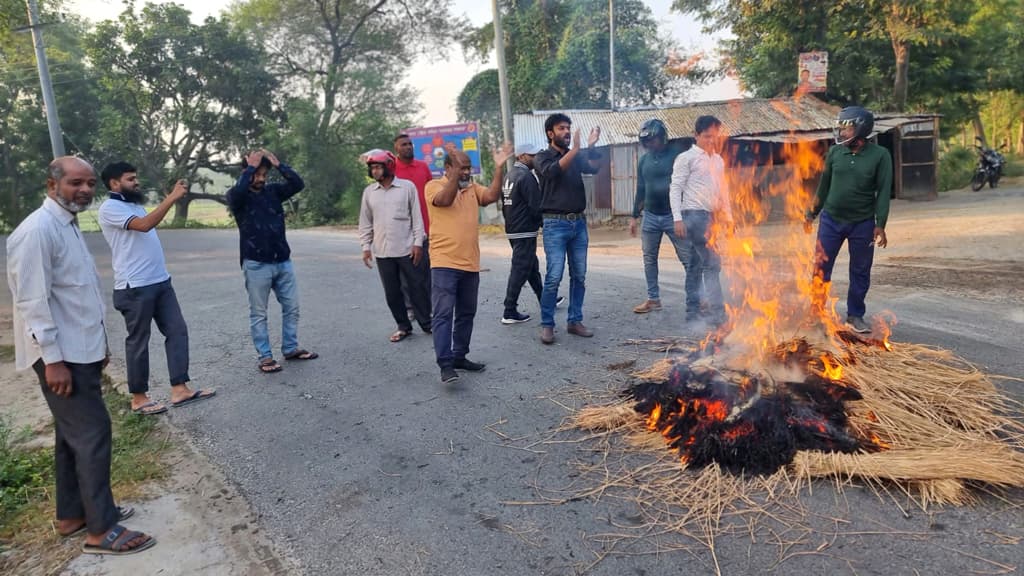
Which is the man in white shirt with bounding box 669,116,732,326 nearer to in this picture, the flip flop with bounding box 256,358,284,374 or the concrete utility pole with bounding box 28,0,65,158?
the flip flop with bounding box 256,358,284,374

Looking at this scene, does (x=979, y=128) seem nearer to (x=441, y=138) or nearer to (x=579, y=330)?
(x=441, y=138)

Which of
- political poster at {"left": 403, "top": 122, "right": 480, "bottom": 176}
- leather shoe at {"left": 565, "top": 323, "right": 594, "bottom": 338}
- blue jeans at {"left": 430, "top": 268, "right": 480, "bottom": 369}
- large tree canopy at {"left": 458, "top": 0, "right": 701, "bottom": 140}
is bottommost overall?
leather shoe at {"left": 565, "top": 323, "right": 594, "bottom": 338}

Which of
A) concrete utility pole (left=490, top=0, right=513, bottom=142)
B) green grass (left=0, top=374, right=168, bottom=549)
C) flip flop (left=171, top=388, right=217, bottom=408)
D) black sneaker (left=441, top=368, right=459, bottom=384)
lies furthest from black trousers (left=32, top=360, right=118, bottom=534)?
concrete utility pole (left=490, top=0, right=513, bottom=142)

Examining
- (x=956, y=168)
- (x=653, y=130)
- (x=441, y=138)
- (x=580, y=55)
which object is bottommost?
(x=653, y=130)

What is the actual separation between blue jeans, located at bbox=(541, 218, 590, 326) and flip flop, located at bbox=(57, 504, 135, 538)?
356 centimetres

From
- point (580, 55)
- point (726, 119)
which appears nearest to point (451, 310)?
point (726, 119)

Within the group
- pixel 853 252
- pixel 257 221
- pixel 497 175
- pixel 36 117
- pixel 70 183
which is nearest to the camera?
pixel 70 183

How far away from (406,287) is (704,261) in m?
2.96

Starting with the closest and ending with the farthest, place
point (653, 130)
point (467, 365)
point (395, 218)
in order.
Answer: point (467, 365), point (395, 218), point (653, 130)

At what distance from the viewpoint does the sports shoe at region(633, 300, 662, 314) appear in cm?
677

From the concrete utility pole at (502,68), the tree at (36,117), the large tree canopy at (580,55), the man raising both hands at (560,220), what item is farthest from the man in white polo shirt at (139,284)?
the tree at (36,117)

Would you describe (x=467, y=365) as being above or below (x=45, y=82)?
below

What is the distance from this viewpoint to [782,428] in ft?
11.1

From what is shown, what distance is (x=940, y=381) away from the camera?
3928mm
